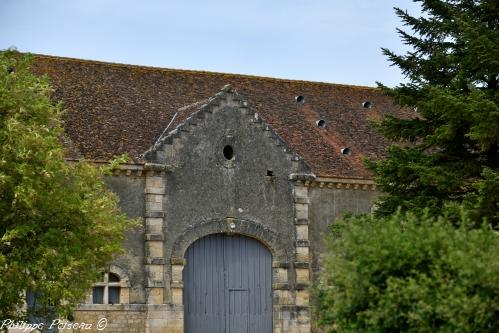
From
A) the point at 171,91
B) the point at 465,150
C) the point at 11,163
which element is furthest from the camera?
the point at 171,91

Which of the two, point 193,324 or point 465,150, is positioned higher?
point 465,150

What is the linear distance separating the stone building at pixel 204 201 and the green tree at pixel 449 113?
630cm

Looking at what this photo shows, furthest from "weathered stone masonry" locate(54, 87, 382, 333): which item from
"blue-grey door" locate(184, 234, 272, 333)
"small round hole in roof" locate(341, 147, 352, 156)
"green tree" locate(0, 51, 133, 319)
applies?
"green tree" locate(0, 51, 133, 319)

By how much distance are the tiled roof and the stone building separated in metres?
0.06

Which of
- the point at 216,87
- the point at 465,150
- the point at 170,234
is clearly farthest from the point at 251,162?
the point at 465,150

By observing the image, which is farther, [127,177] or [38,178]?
[127,177]

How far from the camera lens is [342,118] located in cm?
3244

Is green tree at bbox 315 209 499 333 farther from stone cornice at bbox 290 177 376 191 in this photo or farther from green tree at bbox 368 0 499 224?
stone cornice at bbox 290 177 376 191

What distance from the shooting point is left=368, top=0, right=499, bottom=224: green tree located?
18.6m

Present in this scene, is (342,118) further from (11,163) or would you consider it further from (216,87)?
(11,163)

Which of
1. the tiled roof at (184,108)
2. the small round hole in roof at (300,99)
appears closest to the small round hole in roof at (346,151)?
the tiled roof at (184,108)

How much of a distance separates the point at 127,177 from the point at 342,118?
9239 mm

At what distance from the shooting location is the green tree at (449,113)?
18628mm

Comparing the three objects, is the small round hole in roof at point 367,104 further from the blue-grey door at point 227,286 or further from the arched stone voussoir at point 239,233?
the blue-grey door at point 227,286
